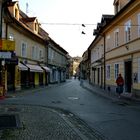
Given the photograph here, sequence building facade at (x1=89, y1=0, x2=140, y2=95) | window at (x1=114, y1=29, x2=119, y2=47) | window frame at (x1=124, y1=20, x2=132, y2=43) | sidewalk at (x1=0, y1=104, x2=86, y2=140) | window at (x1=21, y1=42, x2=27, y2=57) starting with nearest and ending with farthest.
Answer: sidewalk at (x1=0, y1=104, x2=86, y2=140)
building facade at (x1=89, y1=0, x2=140, y2=95)
window frame at (x1=124, y1=20, x2=132, y2=43)
window at (x1=114, y1=29, x2=119, y2=47)
window at (x1=21, y1=42, x2=27, y2=57)

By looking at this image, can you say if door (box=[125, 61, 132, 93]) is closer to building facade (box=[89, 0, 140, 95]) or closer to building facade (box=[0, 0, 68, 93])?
building facade (box=[89, 0, 140, 95])

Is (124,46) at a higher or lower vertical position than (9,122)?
higher

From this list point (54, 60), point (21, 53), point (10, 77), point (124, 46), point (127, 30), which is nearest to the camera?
point (127, 30)

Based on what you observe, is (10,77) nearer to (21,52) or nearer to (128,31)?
(21,52)

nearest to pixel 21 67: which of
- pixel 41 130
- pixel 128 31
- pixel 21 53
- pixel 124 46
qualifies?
pixel 21 53

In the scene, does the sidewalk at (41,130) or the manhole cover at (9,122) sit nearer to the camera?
the sidewalk at (41,130)

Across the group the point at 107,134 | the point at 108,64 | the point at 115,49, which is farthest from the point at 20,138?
the point at 108,64

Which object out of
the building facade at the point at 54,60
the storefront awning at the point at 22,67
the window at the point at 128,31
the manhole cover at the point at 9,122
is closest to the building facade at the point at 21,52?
the storefront awning at the point at 22,67

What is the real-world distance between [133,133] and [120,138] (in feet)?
2.94

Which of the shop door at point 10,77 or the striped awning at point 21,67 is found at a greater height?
the striped awning at point 21,67

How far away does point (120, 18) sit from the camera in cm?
2773

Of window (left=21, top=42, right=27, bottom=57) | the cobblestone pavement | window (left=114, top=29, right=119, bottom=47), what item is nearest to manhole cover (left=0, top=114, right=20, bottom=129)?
the cobblestone pavement

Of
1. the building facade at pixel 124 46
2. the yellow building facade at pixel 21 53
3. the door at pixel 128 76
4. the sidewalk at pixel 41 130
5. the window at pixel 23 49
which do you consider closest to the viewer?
the sidewalk at pixel 41 130

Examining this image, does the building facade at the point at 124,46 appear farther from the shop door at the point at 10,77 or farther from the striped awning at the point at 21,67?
the shop door at the point at 10,77
